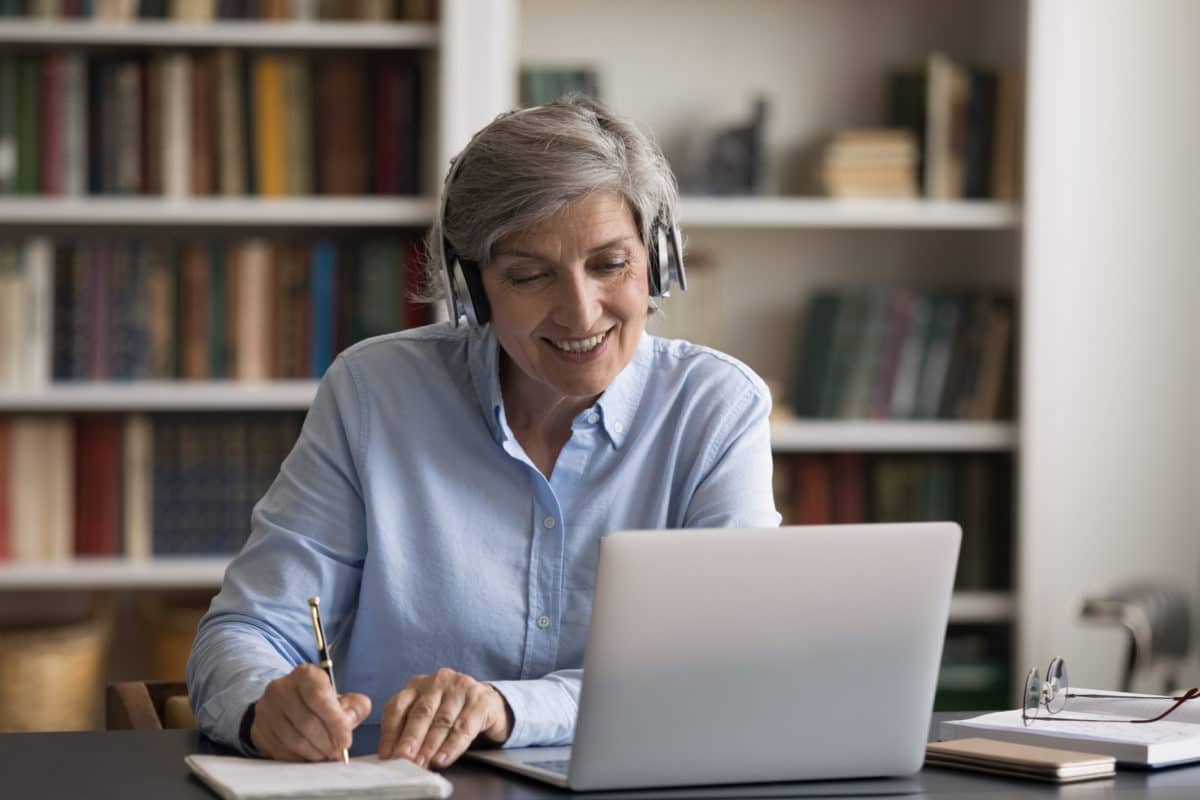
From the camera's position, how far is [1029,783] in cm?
120

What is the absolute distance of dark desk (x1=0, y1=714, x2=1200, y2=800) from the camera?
1.14 metres

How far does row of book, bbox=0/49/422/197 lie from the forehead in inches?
60.3

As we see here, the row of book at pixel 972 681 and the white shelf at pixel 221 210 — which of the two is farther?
the row of book at pixel 972 681

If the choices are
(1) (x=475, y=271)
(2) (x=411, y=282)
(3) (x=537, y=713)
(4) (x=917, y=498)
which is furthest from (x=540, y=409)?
(4) (x=917, y=498)

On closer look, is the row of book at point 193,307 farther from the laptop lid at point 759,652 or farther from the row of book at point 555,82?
the laptop lid at point 759,652

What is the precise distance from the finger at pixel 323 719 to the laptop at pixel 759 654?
15 centimetres

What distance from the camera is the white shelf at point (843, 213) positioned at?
10.1ft

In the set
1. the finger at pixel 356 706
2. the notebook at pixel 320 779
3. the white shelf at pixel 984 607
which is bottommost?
the white shelf at pixel 984 607

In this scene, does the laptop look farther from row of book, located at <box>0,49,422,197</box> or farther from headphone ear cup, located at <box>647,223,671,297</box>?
row of book, located at <box>0,49,422,197</box>

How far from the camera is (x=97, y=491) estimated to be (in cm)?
303

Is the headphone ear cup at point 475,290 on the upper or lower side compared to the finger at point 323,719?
upper

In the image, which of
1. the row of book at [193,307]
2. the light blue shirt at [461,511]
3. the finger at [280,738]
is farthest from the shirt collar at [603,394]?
the row of book at [193,307]

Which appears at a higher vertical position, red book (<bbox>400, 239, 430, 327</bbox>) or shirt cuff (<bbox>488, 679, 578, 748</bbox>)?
red book (<bbox>400, 239, 430, 327</bbox>)

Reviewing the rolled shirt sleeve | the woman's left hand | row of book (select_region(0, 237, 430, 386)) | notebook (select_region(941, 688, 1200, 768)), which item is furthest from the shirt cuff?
row of book (select_region(0, 237, 430, 386))
